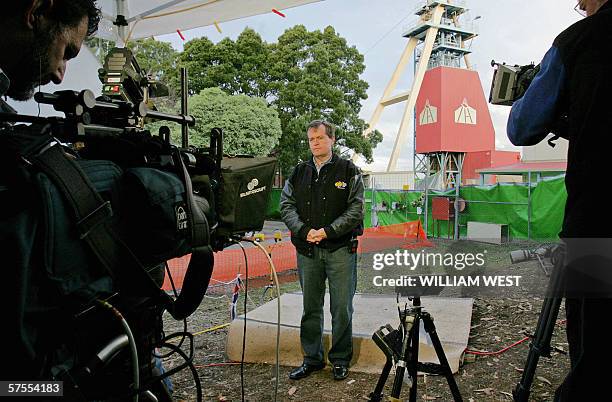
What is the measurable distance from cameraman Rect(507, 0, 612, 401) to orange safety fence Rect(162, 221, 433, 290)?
13.0 ft

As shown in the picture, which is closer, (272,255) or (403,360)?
(403,360)

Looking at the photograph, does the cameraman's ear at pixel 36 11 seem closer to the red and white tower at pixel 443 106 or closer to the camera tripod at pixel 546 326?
the camera tripod at pixel 546 326

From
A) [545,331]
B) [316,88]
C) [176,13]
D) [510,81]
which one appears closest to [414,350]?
[545,331]

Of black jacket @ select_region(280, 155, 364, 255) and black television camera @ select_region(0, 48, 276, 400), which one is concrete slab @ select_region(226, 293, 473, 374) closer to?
black jacket @ select_region(280, 155, 364, 255)

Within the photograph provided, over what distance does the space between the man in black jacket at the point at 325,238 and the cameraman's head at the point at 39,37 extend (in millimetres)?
2326

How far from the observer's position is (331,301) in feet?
10.3

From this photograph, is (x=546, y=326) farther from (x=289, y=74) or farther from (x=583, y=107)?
(x=289, y=74)

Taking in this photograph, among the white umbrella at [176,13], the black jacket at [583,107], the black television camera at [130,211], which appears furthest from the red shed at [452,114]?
the black television camera at [130,211]

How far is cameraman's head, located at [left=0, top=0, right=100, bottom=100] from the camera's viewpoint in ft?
2.44

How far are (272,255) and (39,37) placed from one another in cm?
654

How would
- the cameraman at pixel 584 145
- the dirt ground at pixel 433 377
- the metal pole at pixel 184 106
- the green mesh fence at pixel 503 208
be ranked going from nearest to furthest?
1. the cameraman at pixel 584 145
2. the metal pole at pixel 184 106
3. the dirt ground at pixel 433 377
4. the green mesh fence at pixel 503 208

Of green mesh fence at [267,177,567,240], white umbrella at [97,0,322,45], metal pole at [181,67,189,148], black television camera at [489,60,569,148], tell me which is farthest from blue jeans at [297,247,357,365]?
green mesh fence at [267,177,567,240]

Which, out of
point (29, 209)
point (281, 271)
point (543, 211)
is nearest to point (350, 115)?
point (543, 211)

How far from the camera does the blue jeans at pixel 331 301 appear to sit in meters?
3.07
